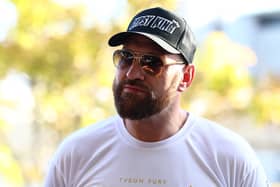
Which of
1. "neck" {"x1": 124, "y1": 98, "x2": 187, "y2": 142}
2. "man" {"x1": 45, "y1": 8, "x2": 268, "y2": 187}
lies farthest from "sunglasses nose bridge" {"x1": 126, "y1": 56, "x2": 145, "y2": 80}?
"neck" {"x1": 124, "y1": 98, "x2": 187, "y2": 142}

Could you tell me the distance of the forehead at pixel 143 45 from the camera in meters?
1.11

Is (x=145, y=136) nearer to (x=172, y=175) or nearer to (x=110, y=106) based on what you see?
(x=172, y=175)

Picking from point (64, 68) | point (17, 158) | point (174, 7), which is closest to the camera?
point (174, 7)

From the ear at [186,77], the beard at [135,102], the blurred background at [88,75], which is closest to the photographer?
the beard at [135,102]

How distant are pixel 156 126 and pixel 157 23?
235 mm

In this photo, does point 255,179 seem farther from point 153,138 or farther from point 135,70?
point 135,70

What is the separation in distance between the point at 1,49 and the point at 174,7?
3.07 ft

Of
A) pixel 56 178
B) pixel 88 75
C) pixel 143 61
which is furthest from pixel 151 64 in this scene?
pixel 88 75

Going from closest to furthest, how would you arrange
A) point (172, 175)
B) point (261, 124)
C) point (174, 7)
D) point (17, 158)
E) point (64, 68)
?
point (172, 175) < point (174, 7) < point (64, 68) < point (17, 158) < point (261, 124)

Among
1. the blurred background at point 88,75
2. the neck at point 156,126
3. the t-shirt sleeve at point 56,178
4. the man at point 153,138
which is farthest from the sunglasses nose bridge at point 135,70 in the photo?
the blurred background at point 88,75

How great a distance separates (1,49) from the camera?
2.65m

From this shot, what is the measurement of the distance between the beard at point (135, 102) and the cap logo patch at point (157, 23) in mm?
141

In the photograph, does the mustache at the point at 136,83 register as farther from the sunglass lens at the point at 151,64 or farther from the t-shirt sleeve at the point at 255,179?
the t-shirt sleeve at the point at 255,179

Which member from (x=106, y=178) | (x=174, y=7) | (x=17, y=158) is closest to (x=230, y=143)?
(x=106, y=178)
